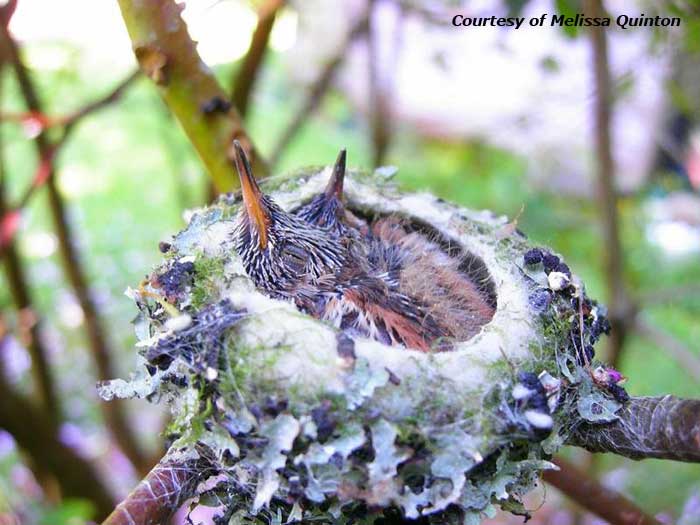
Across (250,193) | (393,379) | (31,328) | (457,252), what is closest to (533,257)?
(457,252)

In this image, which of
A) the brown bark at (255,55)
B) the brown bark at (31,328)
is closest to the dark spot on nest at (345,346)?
the brown bark at (255,55)

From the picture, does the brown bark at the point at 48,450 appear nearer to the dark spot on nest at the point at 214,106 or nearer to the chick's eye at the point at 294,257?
the chick's eye at the point at 294,257

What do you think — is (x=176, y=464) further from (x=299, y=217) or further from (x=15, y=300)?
(x=15, y=300)

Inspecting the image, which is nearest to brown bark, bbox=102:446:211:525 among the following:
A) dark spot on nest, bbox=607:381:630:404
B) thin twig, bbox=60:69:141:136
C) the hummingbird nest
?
the hummingbird nest

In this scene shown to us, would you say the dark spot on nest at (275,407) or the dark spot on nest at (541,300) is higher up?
the dark spot on nest at (275,407)

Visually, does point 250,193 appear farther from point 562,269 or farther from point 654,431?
point 654,431

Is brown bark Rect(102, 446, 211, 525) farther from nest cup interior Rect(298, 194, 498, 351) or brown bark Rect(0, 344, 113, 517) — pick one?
brown bark Rect(0, 344, 113, 517)
